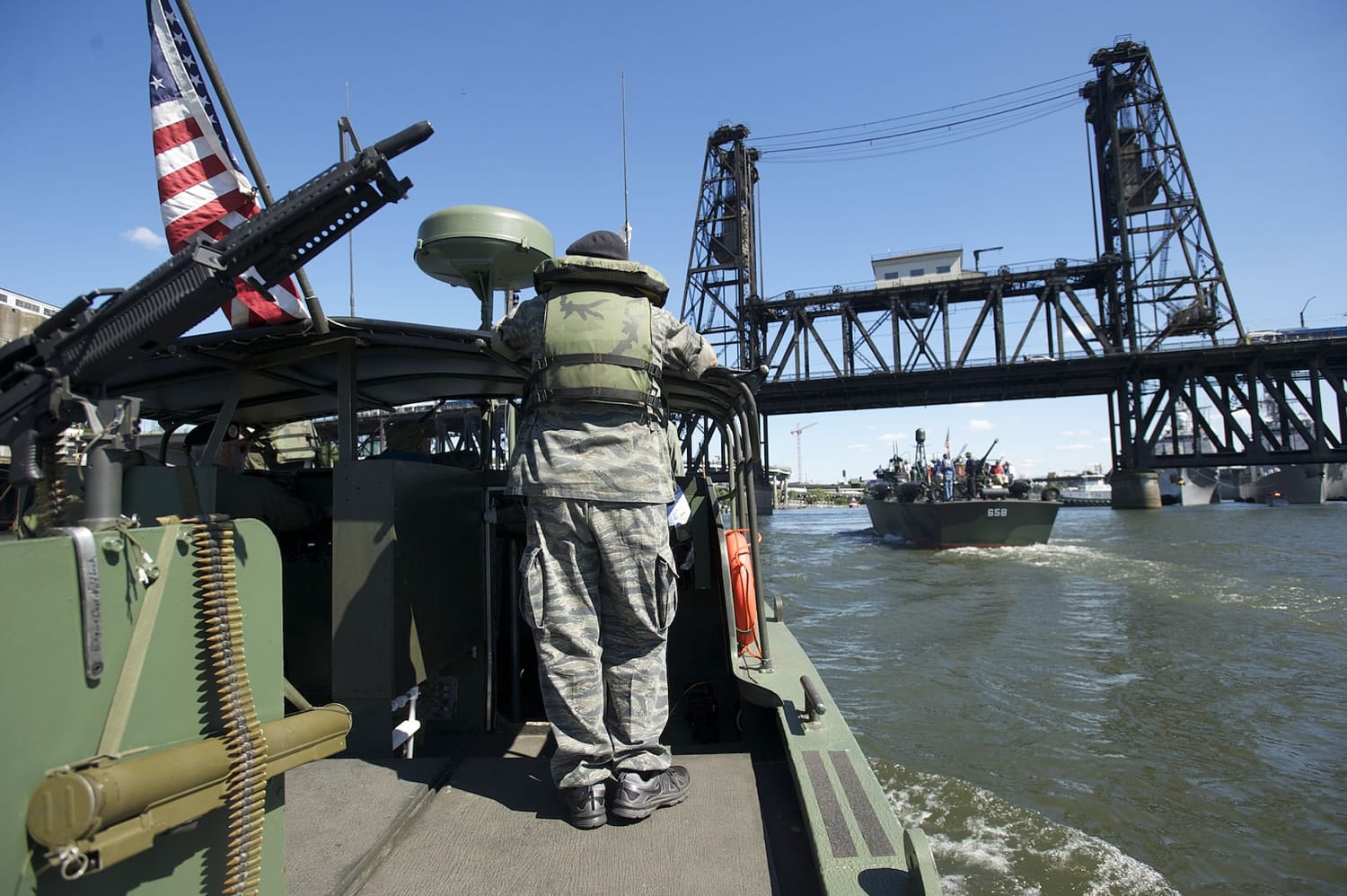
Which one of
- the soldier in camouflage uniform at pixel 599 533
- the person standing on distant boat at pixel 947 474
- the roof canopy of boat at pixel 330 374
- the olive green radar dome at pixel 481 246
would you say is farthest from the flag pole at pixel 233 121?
the person standing on distant boat at pixel 947 474

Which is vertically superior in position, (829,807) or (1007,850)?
(829,807)

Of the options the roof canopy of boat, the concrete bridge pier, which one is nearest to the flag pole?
the roof canopy of boat

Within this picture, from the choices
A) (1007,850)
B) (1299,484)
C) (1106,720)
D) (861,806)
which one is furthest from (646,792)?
(1299,484)

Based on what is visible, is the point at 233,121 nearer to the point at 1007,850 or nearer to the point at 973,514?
the point at 1007,850

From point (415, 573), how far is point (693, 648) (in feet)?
6.16

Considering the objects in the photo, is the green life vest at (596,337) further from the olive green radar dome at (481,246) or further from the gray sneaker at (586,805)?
the olive green radar dome at (481,246)

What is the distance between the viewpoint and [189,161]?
2996 mm

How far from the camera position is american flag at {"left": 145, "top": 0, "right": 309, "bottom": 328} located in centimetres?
287

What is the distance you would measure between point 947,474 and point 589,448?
22.6m

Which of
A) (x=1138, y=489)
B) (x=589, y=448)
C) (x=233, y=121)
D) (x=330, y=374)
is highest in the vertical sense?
(x=233, y=121)

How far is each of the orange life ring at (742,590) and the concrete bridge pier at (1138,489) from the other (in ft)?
139

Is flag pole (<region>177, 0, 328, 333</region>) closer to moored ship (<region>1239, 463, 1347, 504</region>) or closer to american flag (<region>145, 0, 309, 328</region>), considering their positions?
american flag (<region>145, 0, 309, 328</region>)

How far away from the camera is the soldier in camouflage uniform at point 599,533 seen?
2209mm

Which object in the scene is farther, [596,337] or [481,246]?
[481,246]
